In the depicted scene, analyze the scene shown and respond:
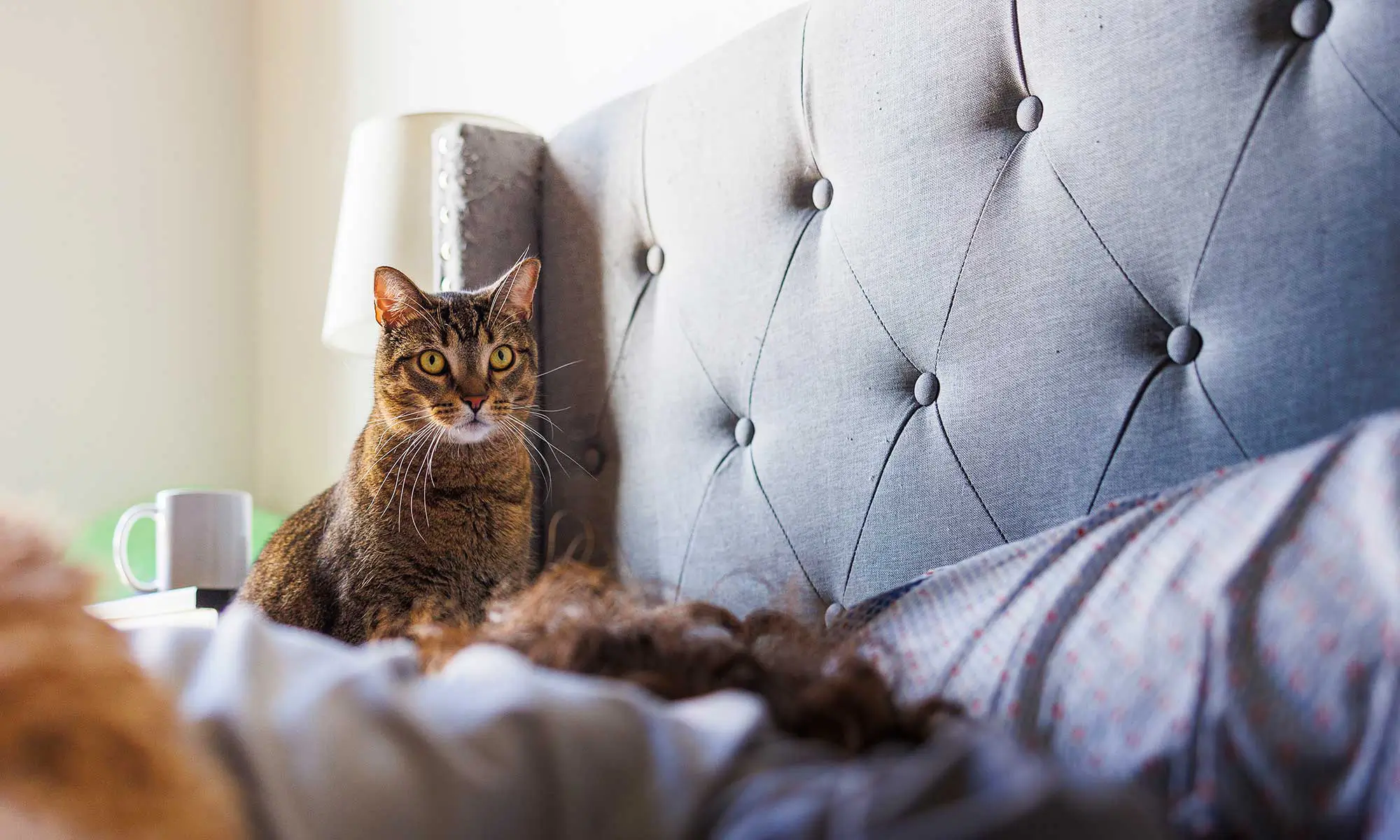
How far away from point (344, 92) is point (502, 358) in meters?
1.45

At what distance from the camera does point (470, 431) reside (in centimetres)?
114

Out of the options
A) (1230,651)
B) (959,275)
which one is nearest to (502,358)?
(959,275)

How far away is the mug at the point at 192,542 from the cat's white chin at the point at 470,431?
75 cm

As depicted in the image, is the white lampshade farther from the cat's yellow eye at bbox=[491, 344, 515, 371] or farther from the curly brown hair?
the curly brown hair

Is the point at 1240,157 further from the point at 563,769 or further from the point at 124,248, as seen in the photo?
the point at 124,248

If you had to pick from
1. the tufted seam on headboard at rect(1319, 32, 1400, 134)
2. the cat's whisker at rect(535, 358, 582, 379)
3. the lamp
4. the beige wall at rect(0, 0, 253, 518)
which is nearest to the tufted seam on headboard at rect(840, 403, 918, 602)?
the tufted seam on headboard at rect(1319, 32, 1400, 134)

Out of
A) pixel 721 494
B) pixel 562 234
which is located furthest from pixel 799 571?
pixel 562 234

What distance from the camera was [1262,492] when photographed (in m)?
0.51

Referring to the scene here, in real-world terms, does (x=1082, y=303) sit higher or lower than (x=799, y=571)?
higher

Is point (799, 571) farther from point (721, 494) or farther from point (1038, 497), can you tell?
point (1038, 497)

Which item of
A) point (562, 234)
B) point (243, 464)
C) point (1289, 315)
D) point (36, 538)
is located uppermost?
point (562, 234)

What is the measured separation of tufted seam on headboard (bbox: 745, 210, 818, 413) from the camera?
1056 mm

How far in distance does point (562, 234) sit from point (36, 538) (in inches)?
38.1

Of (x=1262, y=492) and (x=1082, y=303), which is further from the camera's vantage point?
(x=1082, y=303)
